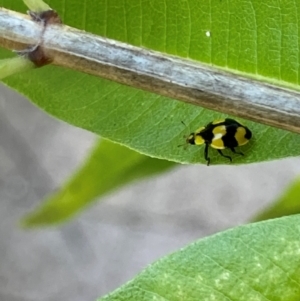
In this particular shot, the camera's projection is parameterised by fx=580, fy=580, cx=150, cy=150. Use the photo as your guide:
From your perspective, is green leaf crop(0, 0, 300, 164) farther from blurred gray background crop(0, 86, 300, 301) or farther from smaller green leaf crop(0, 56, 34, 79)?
blurred gray background crop(0, 86, 300, 301)

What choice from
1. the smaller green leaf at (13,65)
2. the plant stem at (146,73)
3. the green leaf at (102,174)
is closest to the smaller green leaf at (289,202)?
the green leaf at (102,174)

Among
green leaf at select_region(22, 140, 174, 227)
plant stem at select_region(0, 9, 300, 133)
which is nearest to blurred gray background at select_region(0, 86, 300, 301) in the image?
green leaf at select_region(22, 140, 174, 227)

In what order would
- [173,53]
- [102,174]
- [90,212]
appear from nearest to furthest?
[173,53]
[102,174]
[90,212]

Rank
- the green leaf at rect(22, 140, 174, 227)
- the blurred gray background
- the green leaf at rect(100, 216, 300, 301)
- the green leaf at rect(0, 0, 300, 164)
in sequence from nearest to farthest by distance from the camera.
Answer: the green leaf at rect(100, 216, 300, 301), the green leaf at rect(0, 0, 300, 164), the green leaf at rect(22, 140, 174, 227), the blurred gray background

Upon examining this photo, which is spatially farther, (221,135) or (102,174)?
(102,174)

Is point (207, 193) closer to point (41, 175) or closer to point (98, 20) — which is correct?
point (41, 175)

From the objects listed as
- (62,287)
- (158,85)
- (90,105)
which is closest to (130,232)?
(62,287)

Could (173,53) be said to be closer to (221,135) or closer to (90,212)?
(221,135)

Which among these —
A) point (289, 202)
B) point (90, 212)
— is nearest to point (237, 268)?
point (289, 202)
